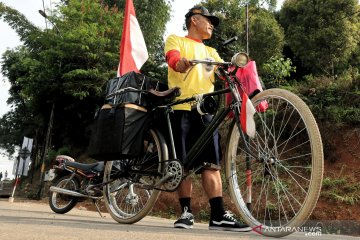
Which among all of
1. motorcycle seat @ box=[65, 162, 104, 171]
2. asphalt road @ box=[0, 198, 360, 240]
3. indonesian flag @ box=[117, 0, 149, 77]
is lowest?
asphalt road @ box=[0, 198, 360, 240]

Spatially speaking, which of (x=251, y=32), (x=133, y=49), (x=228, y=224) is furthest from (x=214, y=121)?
(x=251, y=32)

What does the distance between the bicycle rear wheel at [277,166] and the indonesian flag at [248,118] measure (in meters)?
0.07

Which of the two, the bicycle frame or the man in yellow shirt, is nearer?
the bicycle frame

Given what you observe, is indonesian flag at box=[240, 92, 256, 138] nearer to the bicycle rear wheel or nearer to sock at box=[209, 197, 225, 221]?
the bicycle rear wheel

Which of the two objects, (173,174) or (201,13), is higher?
(201,13)

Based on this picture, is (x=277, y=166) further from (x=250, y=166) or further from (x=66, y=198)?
(x=66, y=198)

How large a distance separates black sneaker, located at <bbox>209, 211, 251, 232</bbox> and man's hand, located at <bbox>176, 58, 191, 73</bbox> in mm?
1158

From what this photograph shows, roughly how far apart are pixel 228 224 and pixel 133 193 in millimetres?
919

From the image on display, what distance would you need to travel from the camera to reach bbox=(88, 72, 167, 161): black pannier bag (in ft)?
11.1

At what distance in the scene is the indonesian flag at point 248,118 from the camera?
286cm

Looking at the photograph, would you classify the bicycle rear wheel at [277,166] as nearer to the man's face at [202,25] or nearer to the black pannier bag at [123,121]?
the black pannier bag at [123,121]

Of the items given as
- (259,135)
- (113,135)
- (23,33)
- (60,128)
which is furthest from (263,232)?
(23,33)

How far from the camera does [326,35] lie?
17797 millimetres

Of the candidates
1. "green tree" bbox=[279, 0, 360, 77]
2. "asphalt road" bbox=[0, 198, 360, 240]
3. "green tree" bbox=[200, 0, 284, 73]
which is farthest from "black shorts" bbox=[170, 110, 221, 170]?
"green tree" bbox=[279, 0, 360, 77]
